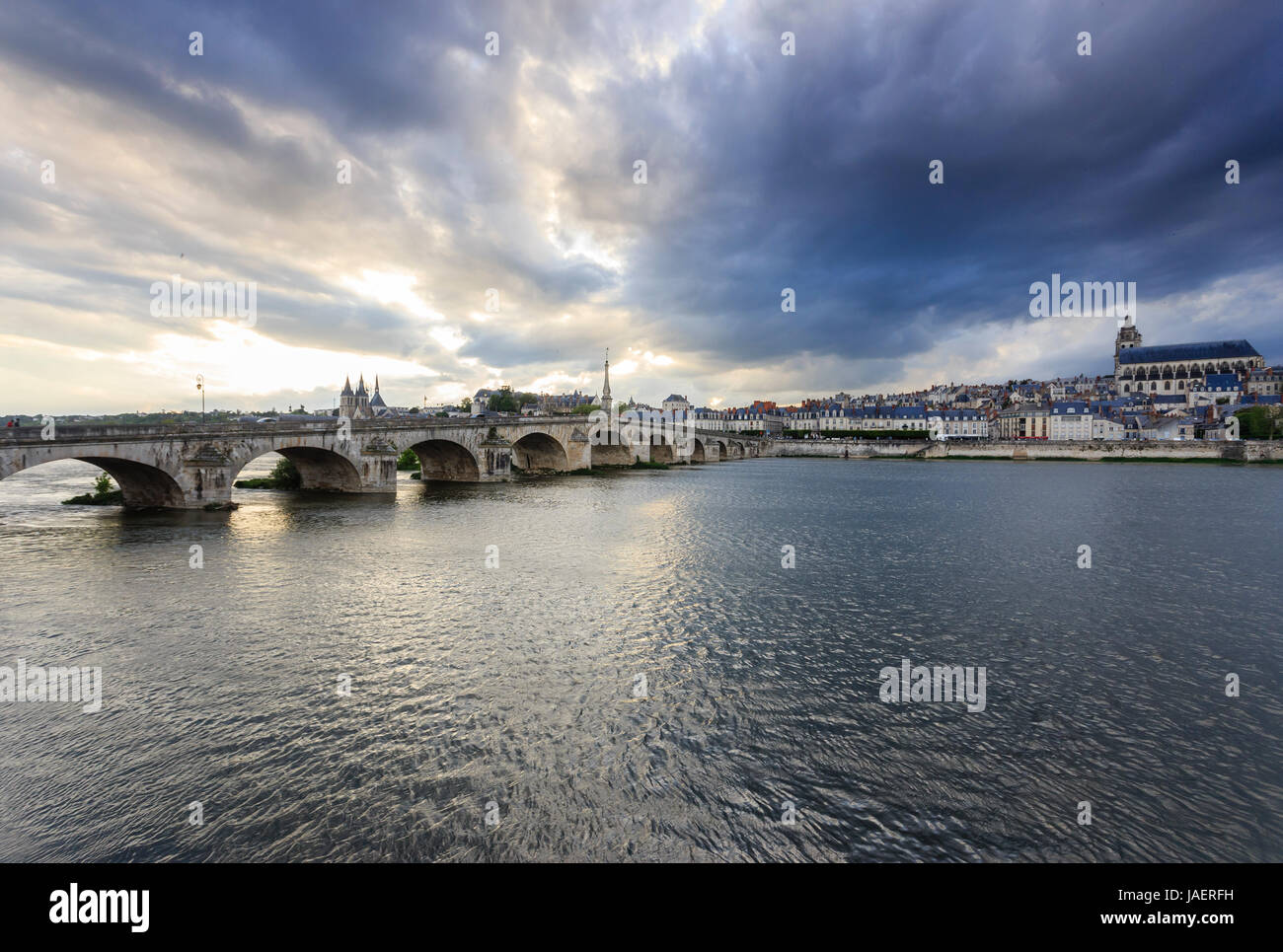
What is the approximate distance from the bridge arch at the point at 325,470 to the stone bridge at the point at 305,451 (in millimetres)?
90

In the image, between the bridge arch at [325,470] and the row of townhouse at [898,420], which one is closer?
the bridge arch at [325,470]

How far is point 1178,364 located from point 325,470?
19820 centimetres

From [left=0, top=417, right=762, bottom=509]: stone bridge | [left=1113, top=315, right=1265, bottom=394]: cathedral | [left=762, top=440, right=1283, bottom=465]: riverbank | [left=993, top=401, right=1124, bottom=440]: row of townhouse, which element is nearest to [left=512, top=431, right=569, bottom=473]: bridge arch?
[left=0, top=417, right=762, bottom=509]: stone bridge

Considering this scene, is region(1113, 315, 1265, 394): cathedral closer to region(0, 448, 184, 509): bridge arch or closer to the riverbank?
the riverbank

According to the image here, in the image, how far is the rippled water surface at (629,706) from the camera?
6.67m

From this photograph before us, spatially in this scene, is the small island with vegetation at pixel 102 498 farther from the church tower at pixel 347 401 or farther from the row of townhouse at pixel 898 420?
the row of townhouse at pixel 898 420

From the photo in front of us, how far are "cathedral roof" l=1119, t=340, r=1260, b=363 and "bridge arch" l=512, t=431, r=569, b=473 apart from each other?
173m

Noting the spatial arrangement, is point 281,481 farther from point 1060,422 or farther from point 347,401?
point 1060,422

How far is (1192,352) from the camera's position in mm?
148875

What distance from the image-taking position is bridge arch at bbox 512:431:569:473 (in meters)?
63.2

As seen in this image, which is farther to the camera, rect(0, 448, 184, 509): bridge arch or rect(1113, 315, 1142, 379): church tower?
rect(1113, 315, 1142, 379): church tower

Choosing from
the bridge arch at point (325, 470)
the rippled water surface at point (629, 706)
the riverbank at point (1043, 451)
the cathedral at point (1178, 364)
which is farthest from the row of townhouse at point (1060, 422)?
the bridge arch at point (325, 470)

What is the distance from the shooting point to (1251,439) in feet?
324
